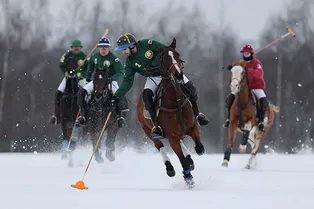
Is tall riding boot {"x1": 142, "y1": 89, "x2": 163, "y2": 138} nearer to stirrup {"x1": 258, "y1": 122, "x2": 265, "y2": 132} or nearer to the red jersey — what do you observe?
stirrup {"x1": 258, "y1": 122, "x2": 265, "y2": 132}

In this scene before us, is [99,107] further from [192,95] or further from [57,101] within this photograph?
[192,95]

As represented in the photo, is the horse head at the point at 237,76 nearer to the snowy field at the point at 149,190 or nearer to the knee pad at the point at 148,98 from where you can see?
the snowy field at the point at 149,190

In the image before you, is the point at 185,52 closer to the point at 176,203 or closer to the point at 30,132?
the point at 30,132

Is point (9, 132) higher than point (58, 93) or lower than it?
lower

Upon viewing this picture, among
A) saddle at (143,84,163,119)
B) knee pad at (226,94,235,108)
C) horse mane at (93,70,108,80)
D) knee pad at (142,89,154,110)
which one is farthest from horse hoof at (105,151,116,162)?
saddle at (143,84,163,119)

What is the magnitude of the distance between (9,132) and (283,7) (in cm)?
1360

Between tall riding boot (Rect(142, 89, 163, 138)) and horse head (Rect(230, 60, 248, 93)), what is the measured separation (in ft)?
13.9

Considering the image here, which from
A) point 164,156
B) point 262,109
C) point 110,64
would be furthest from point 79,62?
point 164,156

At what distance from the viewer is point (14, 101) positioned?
1321 inches

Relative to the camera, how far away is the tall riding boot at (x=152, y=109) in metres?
10.5

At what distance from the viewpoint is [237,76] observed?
1491 cm

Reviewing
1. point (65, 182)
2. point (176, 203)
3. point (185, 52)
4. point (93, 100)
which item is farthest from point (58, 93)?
point (185, 52)

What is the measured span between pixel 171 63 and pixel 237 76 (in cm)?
520

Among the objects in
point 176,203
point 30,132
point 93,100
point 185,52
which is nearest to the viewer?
point 176,203
